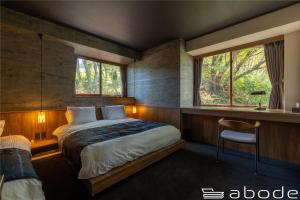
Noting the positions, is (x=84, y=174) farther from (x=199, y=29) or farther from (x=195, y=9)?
(x=199, y=29)

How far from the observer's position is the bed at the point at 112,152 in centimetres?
176

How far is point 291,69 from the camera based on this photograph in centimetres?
261

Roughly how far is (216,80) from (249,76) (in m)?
0.72

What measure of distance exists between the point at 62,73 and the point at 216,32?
362cm

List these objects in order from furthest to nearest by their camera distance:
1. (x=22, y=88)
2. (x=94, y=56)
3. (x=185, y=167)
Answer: (x=94, y=56), (x=22, y=88), (x=185, y=167)

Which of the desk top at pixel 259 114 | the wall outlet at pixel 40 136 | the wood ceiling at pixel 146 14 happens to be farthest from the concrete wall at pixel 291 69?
the wall outlet at pixel 40 136

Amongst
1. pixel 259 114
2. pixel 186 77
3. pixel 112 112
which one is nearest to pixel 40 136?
pixel 112 112

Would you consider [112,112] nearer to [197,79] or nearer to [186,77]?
[186,77]

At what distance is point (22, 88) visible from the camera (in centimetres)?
283

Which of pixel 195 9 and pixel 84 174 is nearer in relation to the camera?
pixel 84 174

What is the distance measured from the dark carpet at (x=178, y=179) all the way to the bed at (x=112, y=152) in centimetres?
14

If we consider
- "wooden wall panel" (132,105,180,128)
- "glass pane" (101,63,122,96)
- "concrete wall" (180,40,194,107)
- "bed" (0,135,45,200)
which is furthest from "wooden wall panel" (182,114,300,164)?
"glass pane" (101,63,122,96)

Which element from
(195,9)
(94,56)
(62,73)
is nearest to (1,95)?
(62,73)

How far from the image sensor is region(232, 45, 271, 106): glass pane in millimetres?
3088
